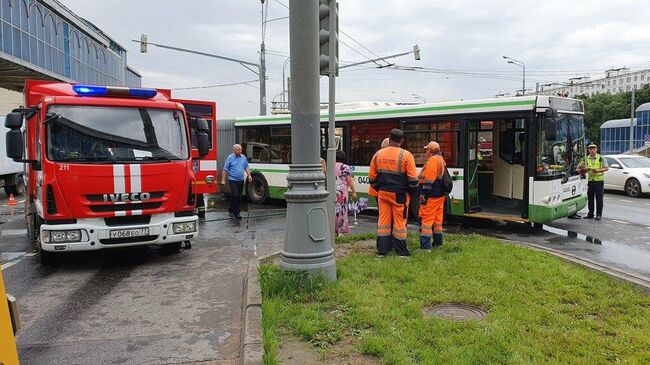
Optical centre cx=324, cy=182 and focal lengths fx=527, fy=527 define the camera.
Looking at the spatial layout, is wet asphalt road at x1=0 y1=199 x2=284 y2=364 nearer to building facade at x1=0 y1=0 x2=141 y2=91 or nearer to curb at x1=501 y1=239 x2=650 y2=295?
curb at x1=501 y1=239 x2=650 y2=295

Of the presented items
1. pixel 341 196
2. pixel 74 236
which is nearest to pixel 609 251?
pixel 341 196

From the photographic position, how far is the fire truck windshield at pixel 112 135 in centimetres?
741

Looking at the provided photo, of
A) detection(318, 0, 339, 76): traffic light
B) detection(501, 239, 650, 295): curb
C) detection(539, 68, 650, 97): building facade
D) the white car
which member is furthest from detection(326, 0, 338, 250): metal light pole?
detection(539, 68, 650, 97): building facade

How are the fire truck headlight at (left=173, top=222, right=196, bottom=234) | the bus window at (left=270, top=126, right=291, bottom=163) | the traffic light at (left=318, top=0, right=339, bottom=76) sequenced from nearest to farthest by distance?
the traffic light at (left=318, top=0, right=339, bottom=76)
the fire truck headlight at (left=173, top=222, right=196, bottom=234)
the bus window at (left=270, top=126, right=291, bottom=163)

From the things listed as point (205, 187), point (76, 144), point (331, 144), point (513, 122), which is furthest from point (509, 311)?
point (205, 187)

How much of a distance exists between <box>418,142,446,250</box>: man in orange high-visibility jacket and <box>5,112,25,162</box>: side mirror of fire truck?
589 centimetres

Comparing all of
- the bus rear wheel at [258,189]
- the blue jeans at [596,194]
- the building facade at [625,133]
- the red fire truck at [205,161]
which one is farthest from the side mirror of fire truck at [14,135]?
the building facade at [625,133]

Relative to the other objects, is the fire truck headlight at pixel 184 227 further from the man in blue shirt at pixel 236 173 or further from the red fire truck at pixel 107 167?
Answer: the man in blue shirt at pixel 236 173

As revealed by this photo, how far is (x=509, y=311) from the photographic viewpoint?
4.89 m

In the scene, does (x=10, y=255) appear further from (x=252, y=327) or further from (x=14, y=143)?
(x=252, y=327)

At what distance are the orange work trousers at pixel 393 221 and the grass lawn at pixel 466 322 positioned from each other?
52cm

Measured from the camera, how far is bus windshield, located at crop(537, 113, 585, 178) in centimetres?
1014

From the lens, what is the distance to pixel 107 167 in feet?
24.2

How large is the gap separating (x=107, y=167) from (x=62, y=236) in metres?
1.10
